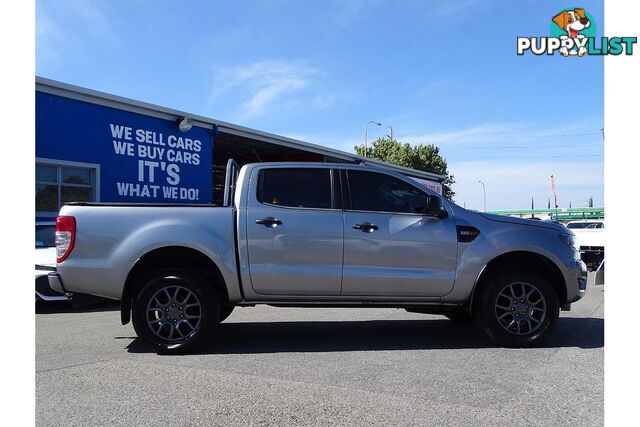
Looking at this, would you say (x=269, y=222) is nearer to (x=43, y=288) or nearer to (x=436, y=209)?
(x=436, y=209)

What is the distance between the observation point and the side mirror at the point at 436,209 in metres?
5.51

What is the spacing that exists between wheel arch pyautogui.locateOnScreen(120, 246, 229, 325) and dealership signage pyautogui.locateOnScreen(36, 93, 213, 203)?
8020mm

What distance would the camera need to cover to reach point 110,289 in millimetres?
5266

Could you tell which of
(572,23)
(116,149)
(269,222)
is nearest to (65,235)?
(269,222)

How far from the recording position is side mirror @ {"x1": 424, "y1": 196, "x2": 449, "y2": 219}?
217 inches

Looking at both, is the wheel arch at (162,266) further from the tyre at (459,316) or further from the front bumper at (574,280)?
the front bumper at (574,280)

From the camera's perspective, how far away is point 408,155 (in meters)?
48.2

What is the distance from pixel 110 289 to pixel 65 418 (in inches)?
73.2

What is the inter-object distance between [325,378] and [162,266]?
7.33 ft

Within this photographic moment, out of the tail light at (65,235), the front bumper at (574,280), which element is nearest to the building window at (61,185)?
the tail light at (65,235)

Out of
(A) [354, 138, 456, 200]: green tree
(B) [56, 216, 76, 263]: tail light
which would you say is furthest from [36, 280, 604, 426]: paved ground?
(A) [354, 138, 456, 200]: green tree

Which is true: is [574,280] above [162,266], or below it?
below
